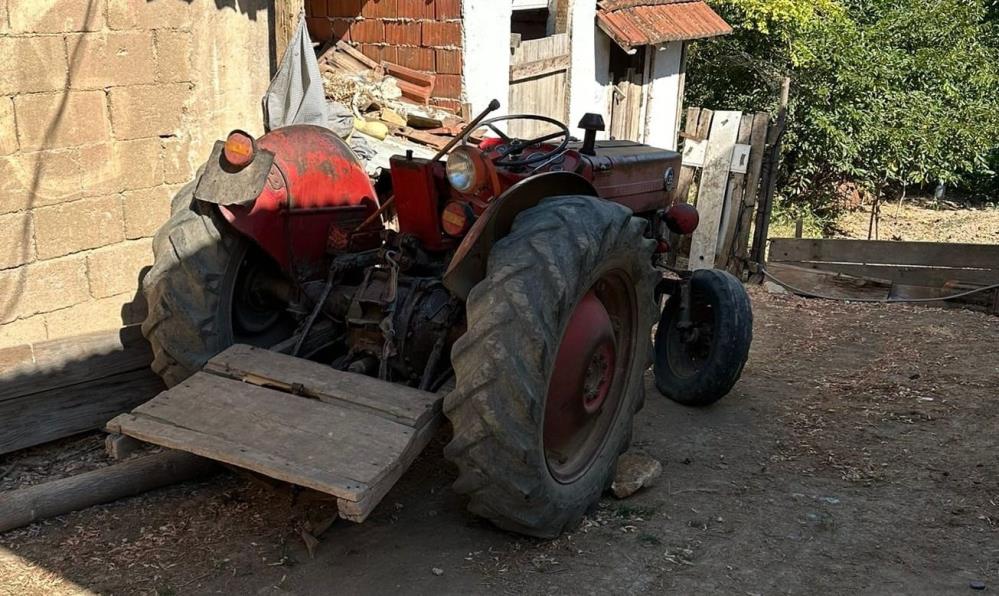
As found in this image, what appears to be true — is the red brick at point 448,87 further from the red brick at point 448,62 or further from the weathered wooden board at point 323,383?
the weathered wooden board at point 323,383

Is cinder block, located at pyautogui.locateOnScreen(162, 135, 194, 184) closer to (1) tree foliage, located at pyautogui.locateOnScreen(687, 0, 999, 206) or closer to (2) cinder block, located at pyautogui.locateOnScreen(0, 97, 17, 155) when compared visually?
(2) cinder block, located at pyautogui.locateOnScreen(0, 97, 17, 155)

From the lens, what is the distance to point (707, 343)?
5.36m

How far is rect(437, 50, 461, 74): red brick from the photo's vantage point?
9391 mm

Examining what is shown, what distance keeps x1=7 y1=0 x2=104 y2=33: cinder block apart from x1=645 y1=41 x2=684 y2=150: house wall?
9.67 metres

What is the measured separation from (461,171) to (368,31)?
6614 millimetres

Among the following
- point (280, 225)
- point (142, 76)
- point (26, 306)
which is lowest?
point (26, 306)

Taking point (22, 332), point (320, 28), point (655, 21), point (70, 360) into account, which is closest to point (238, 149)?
point (70, 360)

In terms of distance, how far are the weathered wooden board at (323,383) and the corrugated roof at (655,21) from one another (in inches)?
368

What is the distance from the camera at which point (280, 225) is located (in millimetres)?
4133

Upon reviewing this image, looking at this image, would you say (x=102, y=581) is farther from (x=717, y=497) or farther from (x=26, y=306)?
(x=717, y=497)

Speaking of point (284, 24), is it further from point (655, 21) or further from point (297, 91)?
point (655, 21)

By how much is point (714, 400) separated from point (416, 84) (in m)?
5.50

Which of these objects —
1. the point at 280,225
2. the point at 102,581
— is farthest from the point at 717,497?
the point at 102,581

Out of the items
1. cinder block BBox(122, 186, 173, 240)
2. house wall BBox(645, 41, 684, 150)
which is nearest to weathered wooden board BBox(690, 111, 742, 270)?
house wall BBox(645, 41, 684, 150)
